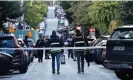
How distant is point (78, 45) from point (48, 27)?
10437 cm

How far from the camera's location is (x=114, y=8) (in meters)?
46.8

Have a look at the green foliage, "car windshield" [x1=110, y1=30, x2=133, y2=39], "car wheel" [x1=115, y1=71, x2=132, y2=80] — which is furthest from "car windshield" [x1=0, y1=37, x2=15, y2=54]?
the green foliage

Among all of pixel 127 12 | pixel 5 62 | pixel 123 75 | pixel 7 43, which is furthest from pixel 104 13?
pixel 123 75

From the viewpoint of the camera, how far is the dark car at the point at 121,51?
14.9 metres

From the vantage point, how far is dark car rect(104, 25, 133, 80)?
1489 centimetres

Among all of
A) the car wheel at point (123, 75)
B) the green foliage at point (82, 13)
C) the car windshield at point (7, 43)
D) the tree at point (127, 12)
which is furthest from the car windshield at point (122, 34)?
the green foliage at point (82, 13)

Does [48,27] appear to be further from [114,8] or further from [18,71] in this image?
[18,71]

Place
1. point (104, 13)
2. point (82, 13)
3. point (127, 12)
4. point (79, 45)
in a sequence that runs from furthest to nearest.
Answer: point (82, 13), point (104, 13), point (127, 12), point (79, 45)

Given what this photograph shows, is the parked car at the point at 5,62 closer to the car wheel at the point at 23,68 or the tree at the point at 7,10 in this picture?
the car wheel at the point at 23,68

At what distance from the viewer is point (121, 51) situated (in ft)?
49.5

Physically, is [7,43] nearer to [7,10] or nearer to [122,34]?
[122,34]

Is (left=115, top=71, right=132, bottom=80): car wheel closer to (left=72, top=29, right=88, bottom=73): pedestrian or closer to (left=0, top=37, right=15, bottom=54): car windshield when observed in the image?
(left=72, top=29, right=88, bottom=73): pedestrian

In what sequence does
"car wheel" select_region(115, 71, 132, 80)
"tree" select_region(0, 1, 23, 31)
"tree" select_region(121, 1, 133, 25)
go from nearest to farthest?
"car wheel" select_region(115, 71, 132, 80), "tree" select_region(0, 1, 23, 31), "tree" select_region(121, 1, 133, 25)

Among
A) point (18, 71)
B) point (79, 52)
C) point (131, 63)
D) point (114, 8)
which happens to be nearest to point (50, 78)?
point (79, 52)
